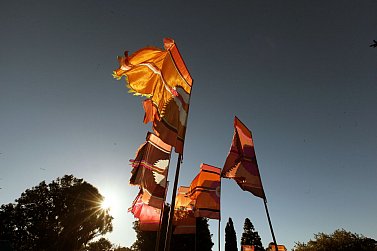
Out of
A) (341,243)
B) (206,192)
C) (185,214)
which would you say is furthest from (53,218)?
(341,243)

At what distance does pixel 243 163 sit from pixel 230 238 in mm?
42523

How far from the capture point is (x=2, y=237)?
2972cm

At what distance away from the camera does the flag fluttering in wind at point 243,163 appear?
364 inches

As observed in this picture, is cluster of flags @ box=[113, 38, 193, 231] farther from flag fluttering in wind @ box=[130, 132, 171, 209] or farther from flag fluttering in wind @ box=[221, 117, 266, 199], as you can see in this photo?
flag fluttering in wind @ box=[221, 117, 266, 199]

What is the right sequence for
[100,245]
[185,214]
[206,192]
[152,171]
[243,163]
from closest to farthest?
1. [152,171]
2. [243,163]
3. [206,192]
4. [185,214]
5. [100,245]

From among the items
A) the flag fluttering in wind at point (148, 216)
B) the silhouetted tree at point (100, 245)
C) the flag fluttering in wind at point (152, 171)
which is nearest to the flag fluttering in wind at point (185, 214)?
the flag fluttering in wind at point (148, 216)

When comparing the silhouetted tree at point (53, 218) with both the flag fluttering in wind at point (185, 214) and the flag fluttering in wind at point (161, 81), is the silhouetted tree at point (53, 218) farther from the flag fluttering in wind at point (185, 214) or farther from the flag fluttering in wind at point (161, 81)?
the flag fluttering in wind at point (161, 81)

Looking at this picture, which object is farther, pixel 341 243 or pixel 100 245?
pixel 100 245

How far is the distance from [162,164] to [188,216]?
11.3 meters

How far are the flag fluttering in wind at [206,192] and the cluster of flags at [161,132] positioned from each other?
596 centimetres

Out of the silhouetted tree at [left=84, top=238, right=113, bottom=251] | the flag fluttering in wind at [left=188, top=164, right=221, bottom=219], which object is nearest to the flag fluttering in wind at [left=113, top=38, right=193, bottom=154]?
the flag fluttering in wind at [left=188, top=164, right=221, bottom=219]

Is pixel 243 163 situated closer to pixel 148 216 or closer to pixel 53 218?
pixel 148 216

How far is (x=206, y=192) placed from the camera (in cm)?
1531

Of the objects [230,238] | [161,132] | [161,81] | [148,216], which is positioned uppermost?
[230,238]
